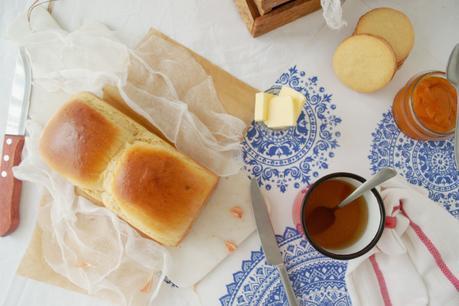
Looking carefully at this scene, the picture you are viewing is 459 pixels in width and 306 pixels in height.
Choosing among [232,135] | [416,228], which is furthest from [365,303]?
[232,135]

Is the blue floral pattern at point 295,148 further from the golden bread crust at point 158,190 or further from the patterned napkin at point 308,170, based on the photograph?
the golden bread crust at point 158,190

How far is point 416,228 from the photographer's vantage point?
0.76 metres

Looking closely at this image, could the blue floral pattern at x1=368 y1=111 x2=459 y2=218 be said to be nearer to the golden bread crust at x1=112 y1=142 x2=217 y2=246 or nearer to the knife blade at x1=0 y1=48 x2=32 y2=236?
the golden bread crust at x1=112 y1=142 x2=217 y2=246

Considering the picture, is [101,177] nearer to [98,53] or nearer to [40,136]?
[40,136]

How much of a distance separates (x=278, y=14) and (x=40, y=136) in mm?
504

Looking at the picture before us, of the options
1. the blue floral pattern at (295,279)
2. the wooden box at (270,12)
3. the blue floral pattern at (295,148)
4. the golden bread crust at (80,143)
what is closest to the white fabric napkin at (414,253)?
the blue floral pattern at (295,279)

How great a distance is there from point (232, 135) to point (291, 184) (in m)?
0.16

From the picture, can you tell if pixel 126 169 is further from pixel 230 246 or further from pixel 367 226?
pixel 367 226

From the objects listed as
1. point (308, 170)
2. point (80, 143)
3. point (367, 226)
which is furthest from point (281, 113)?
point (80, 143)

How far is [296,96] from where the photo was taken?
0.75 m

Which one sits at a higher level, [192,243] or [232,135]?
[232,135]

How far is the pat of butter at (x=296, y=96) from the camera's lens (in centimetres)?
74

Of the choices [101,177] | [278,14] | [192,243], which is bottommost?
[192,243]

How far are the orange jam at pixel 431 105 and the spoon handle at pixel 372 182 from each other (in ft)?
0.63
